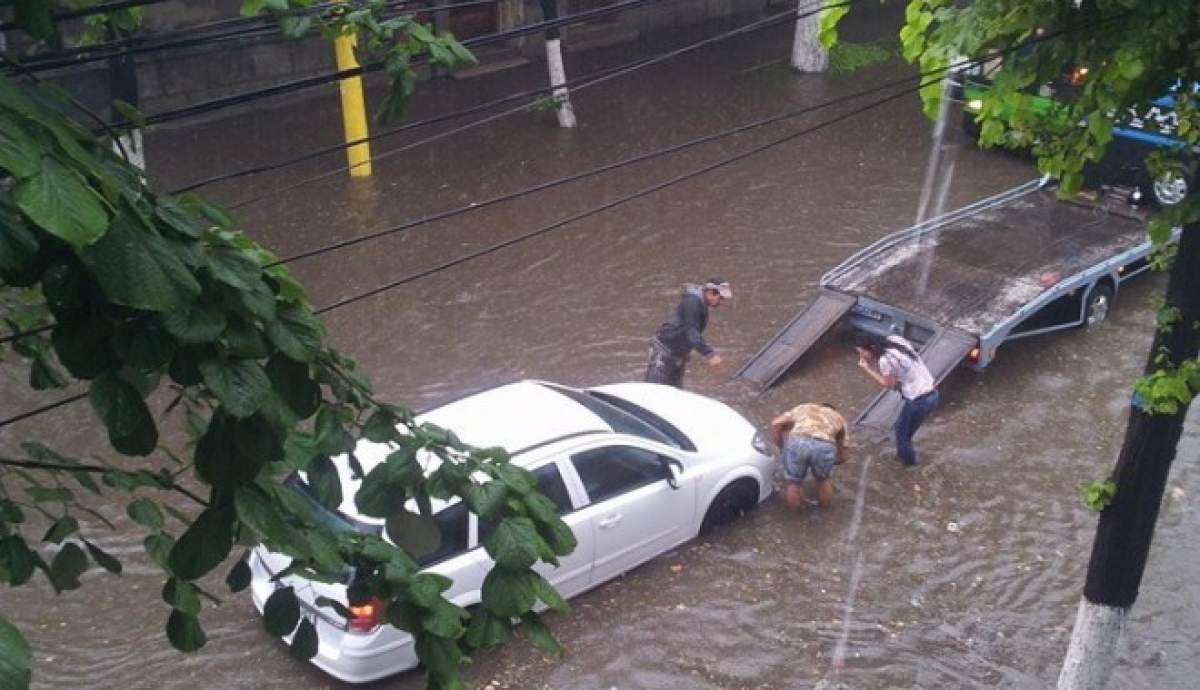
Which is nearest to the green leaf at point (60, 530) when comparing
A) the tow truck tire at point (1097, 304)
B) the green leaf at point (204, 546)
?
the green leaf at point (204, 546)

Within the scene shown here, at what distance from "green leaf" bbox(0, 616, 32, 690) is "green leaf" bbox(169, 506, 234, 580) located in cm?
67

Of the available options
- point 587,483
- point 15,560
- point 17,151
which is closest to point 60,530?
point 15,560

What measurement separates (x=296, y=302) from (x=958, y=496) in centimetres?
766

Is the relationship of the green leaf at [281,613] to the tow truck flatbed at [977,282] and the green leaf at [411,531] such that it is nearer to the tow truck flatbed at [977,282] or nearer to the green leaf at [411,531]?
the green leaf at [411,531]

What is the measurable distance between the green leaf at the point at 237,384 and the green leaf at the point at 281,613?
794 millimetres

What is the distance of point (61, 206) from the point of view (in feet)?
7.22

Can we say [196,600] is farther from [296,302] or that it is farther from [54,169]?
[54,169]

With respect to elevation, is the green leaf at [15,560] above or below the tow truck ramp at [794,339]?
above

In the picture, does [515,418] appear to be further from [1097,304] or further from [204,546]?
[1097,304]

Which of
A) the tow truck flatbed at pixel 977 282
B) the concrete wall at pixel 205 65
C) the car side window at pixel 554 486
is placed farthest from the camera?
the concrete wall at pixel 205 65

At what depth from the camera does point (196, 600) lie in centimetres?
352

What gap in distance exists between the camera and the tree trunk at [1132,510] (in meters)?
6.04

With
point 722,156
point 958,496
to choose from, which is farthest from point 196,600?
point 722,156

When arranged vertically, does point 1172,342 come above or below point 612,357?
above
